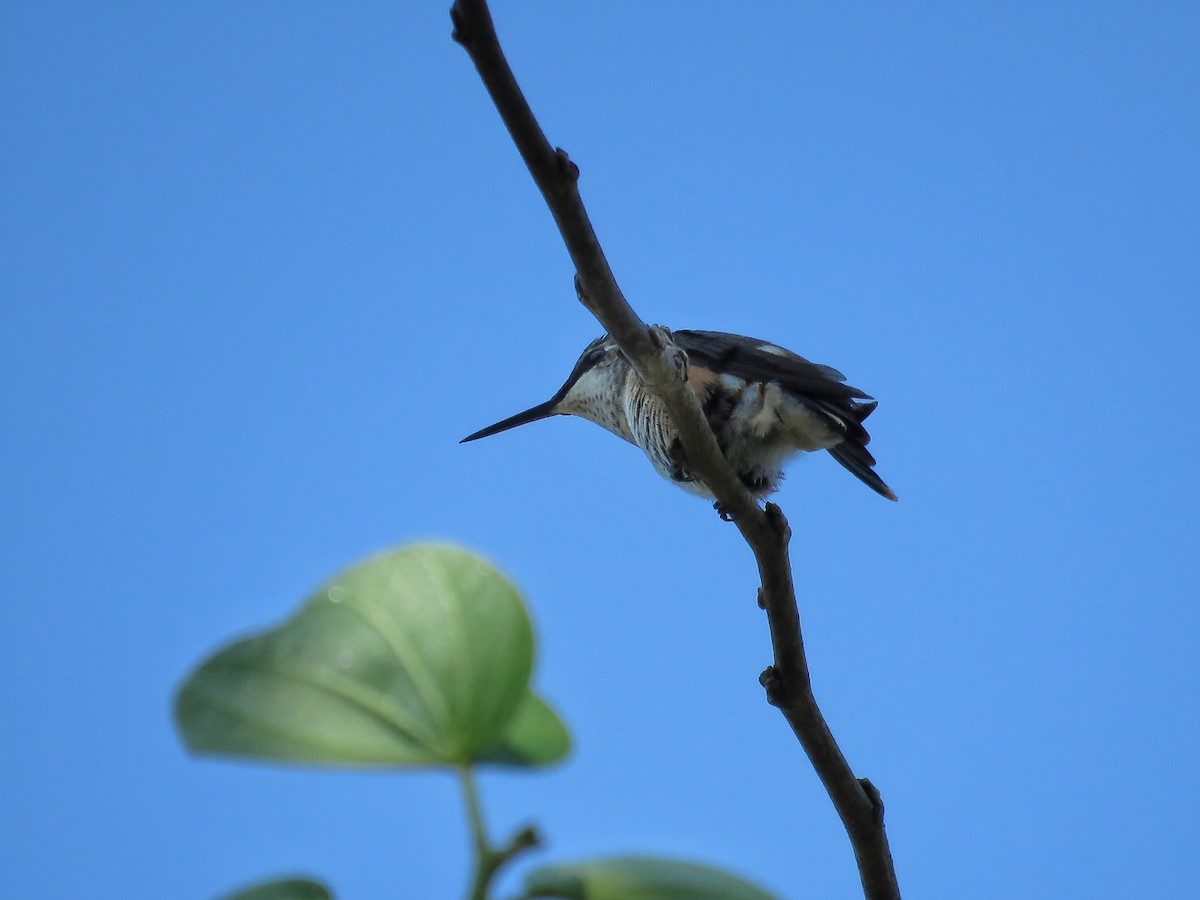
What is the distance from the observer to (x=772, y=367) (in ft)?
14.6

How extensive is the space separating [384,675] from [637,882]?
240 millimetres

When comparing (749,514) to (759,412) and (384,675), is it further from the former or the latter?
(384,675)

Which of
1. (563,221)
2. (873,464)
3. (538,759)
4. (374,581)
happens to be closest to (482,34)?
(563,221)

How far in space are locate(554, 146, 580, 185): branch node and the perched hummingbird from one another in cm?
237

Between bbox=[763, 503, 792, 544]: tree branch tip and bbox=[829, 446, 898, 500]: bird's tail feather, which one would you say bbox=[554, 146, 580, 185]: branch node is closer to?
bbox=[763, 503, 792, 544]: tree branch tip

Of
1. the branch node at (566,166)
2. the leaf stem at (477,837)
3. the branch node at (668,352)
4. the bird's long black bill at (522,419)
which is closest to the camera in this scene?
the leaf stem at (477,837)

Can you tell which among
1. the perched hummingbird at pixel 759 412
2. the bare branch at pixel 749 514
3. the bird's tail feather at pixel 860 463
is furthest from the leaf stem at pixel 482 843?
the bird's tail feather at pixel 860 463

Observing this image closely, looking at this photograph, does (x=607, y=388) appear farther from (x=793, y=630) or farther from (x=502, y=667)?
(x=502, y=667)

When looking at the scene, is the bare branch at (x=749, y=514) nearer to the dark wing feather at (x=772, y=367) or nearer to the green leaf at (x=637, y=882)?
the green leaf at (x=637, y=882)

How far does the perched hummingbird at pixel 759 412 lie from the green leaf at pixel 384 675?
315cm

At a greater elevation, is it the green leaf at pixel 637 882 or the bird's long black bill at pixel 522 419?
the bird's long black bill at pixel 522 419

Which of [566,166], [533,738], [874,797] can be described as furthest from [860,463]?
[533,738]

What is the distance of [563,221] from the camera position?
1.76m

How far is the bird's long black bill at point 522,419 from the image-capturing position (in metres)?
6.41
